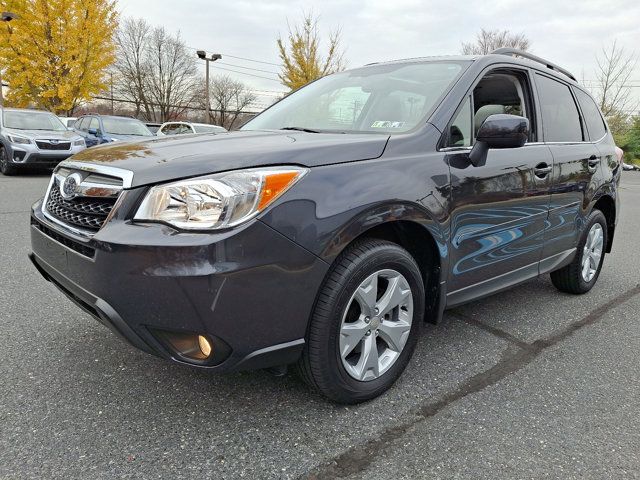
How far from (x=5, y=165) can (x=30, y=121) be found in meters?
1.28

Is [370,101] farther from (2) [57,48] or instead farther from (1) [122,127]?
(2) [57,48]

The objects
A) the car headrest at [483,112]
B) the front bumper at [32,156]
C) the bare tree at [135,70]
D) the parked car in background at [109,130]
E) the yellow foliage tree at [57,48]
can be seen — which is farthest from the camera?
the bare tree at [135,70]

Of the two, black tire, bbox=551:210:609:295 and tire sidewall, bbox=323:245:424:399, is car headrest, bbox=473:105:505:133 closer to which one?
tire sidewall, bbox=323:245:424:399

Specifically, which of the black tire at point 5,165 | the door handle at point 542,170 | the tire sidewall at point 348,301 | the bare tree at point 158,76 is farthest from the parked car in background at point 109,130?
the bare tree at point 158,76

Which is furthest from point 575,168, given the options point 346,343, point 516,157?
point 346,343

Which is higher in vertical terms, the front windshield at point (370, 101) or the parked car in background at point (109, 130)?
the front windshield at point (370, 101)

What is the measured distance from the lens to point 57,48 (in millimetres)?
22312

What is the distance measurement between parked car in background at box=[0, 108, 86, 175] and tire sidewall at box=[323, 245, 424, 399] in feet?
35.6

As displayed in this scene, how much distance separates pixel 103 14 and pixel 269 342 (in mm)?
25809

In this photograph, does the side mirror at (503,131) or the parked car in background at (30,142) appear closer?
the side mirror at (503,131)

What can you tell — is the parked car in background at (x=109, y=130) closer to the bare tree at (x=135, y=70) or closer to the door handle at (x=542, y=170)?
the door handle at (x=542, y=170)

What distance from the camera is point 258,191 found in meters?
1.83

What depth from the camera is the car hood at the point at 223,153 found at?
1871 millimetres

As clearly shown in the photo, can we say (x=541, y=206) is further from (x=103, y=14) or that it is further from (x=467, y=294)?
(x=103, y=14)
